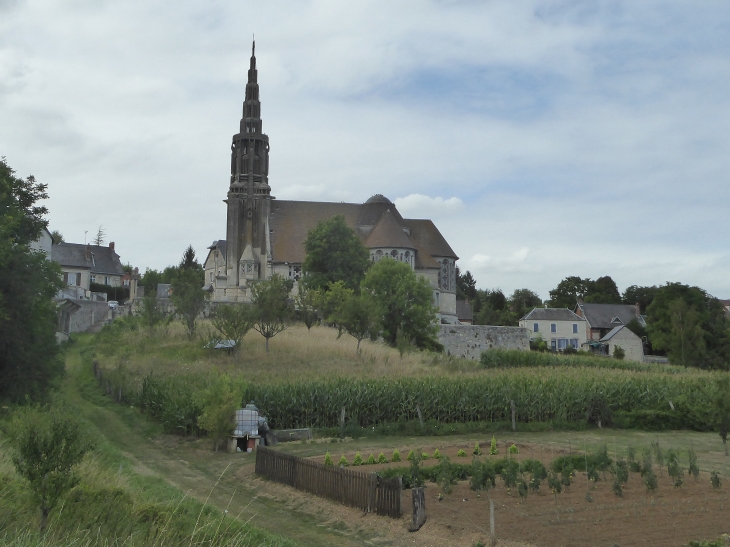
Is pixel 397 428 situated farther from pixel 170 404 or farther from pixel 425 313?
pixel 425 313

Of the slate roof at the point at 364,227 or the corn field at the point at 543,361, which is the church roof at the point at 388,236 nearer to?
the slate roof at the point at 364,227

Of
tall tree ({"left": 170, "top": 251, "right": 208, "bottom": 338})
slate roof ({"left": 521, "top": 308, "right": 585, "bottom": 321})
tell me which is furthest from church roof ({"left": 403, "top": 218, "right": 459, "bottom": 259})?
tall tree ({"left": 170, "top": 251, "right": 208, "bottom": 338})

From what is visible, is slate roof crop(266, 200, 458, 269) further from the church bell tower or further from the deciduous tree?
the deciduous tree

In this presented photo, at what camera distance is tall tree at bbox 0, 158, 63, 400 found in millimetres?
24969

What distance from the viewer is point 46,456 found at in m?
10.3

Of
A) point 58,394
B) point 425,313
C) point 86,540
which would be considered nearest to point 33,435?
point 86,540

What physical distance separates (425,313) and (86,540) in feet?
155

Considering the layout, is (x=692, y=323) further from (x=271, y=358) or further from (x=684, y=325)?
(x=271, y=358)

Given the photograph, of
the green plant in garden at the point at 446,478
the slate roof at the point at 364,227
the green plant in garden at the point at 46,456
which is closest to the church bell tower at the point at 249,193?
the slate roof at the point at 364,227

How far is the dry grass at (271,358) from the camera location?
116 feet

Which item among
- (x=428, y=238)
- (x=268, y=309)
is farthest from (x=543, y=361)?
(x=428, y=238)

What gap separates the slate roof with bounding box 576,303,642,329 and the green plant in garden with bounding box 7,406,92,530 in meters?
74.8

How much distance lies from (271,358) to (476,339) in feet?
84.1

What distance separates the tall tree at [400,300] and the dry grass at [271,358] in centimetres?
710
